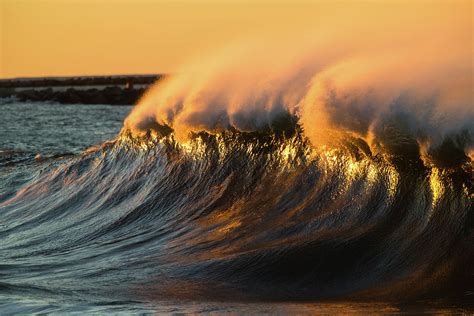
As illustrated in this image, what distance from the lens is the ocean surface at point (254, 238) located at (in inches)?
278

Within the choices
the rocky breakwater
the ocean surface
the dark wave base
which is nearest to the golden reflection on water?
the ocean surface

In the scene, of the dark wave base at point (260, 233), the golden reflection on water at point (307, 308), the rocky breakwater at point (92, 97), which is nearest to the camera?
the golden reflection on water at point (307, 308)

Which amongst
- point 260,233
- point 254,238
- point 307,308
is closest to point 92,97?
point 260,233

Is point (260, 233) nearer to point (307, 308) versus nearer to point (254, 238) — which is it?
point (254, 238)

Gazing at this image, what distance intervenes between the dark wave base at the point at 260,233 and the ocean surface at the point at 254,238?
0.05 ft

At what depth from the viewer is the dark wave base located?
7.34 metres

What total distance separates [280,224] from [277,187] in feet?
3.62

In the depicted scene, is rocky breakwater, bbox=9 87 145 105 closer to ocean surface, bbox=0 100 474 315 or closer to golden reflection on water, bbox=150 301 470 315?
ocean surface, bbox=0 100 474 315

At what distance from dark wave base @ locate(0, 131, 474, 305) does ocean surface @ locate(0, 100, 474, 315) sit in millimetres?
15

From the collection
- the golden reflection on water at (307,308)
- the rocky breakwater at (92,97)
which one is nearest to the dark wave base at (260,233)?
the golden reflection on water at (307,308)

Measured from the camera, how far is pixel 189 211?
Result: 10398 millimetres

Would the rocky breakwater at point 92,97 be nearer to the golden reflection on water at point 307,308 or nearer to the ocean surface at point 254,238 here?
the ocean surface at point 254,238

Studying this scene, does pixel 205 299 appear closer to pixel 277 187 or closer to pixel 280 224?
pixel 280 224

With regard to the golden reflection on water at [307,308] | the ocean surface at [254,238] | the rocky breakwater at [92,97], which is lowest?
the golden reflection on water at [307,308]
